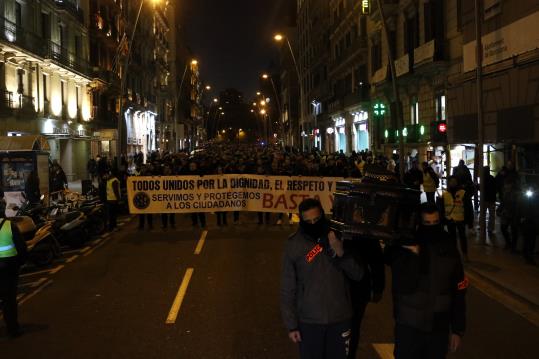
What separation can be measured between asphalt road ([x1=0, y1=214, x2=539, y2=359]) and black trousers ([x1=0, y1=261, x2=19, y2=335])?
0.62 feet

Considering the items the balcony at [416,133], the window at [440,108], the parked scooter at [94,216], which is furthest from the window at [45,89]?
the window at [440,108]

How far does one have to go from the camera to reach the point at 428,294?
15.1 ft

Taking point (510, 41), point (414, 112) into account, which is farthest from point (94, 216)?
point (414, 112)

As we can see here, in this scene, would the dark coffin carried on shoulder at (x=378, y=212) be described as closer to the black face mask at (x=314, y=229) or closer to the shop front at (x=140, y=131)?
the black face mask at (x=314, y=229)

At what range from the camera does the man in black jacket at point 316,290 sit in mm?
4535

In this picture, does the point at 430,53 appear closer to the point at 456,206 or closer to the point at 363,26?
the point at 456,206

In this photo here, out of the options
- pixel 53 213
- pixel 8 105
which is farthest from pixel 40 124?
pixel 53 213

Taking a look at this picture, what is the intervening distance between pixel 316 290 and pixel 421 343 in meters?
0.90

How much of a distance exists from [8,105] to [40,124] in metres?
4.65

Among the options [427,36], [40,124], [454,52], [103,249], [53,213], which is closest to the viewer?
[103,249]

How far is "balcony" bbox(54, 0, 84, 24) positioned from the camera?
3684cm

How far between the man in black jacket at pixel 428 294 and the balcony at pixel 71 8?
1423 inches

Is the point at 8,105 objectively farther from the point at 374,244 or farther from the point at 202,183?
the point at 374,244

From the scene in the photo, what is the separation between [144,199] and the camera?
56.2 feet
